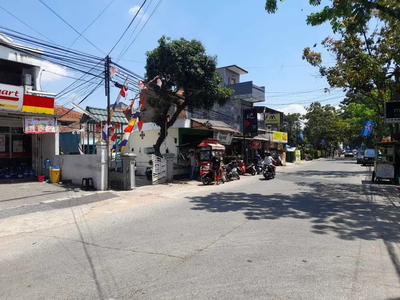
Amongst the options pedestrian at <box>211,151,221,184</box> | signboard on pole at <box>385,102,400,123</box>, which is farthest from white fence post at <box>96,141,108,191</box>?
signboard on pole at <box>385,102,400,123</box>

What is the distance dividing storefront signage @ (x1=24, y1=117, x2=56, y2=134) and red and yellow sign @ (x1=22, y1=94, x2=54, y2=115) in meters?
0.36

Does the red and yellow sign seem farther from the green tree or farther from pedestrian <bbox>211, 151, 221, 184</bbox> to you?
the green tree

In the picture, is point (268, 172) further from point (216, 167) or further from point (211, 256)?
point (211, 256)

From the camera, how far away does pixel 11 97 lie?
12.1 m

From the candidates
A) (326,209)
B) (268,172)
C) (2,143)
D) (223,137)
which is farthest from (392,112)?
(2,143)

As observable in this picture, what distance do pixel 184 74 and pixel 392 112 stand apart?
10.0 metres

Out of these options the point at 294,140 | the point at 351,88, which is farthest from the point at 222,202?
the point at 294,140

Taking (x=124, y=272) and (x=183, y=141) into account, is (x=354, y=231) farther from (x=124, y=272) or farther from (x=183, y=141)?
(x=183, y=141)

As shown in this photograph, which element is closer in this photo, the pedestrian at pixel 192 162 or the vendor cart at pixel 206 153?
the vendor cart at pixel 206 153

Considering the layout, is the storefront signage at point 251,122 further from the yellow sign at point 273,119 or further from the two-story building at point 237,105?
the yellow sign at point 273,119

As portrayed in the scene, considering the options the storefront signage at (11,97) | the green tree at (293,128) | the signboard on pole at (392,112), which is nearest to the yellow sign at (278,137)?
the green tree at (293,128)

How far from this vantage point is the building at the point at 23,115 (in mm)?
12445

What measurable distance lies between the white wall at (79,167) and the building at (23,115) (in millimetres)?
1002

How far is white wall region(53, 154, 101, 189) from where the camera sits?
12.2 m
